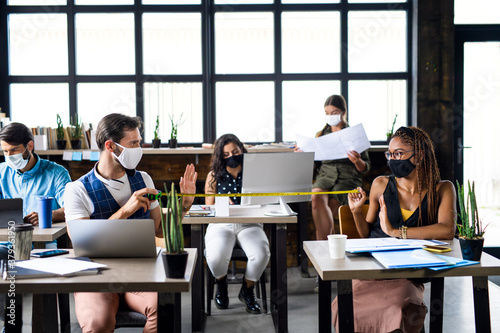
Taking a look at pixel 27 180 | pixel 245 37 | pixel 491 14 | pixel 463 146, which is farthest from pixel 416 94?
pixel 27 180

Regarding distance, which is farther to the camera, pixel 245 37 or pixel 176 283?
pixel 245 37

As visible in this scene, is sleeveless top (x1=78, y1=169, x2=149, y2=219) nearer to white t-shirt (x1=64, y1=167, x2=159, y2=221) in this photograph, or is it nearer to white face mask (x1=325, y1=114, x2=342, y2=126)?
white t-shirt (x1=64, y1=167, x2=159, y2=221)

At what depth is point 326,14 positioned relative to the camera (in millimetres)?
5297

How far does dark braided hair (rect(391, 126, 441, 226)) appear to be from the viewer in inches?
98.8

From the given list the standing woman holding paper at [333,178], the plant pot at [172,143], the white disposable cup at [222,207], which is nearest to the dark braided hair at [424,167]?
the white disposable cup at [222,207]

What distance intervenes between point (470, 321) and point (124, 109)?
12.0 ft

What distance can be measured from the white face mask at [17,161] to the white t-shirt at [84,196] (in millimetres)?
932

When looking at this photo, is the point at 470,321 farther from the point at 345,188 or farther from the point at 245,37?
the point at 245,37

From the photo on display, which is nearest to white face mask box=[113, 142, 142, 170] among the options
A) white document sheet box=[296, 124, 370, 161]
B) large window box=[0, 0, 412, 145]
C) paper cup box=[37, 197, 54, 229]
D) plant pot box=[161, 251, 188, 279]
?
paper cup box=[37, 197, 54, 229]

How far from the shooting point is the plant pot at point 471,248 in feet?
6.24

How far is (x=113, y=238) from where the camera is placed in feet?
6.28

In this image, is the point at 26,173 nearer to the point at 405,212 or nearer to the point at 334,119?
the point at 405,212

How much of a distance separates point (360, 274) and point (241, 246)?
1.84 meters

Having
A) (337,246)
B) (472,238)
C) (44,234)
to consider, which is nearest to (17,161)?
(44,234)
